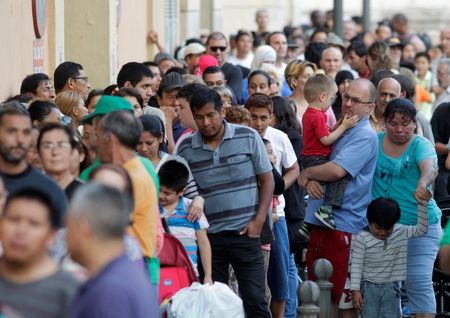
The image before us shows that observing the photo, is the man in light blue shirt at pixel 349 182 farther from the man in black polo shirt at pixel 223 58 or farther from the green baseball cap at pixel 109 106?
the man in black polo shirt at pixel 223 58

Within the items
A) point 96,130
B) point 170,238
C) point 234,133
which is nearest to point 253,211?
point 234,133

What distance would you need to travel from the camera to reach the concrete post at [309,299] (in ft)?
33.9

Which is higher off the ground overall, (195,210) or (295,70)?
(295,70)

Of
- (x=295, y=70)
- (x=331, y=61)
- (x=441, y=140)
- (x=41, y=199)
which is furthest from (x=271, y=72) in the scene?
(x=41, y=199)

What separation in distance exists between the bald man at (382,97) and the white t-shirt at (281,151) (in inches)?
42.4

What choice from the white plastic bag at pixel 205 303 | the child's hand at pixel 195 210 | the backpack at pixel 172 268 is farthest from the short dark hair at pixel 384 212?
the backpack at pixel 172 268

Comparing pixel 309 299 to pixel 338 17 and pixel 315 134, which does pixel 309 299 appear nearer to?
pixel 315 134

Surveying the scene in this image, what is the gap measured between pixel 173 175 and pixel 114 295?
4.15 metres

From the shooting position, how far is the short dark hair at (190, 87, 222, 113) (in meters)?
10.8

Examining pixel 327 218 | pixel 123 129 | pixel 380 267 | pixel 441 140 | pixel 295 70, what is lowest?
pixel 380 267

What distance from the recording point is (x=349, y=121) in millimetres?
12461

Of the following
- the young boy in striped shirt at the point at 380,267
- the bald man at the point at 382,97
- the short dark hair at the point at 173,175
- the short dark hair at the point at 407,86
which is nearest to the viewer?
the short dark hair at the point at 173,175

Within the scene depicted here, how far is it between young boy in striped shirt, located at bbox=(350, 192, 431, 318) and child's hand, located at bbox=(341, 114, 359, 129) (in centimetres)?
94

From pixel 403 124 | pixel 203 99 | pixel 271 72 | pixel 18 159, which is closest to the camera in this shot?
pixel 18 159
